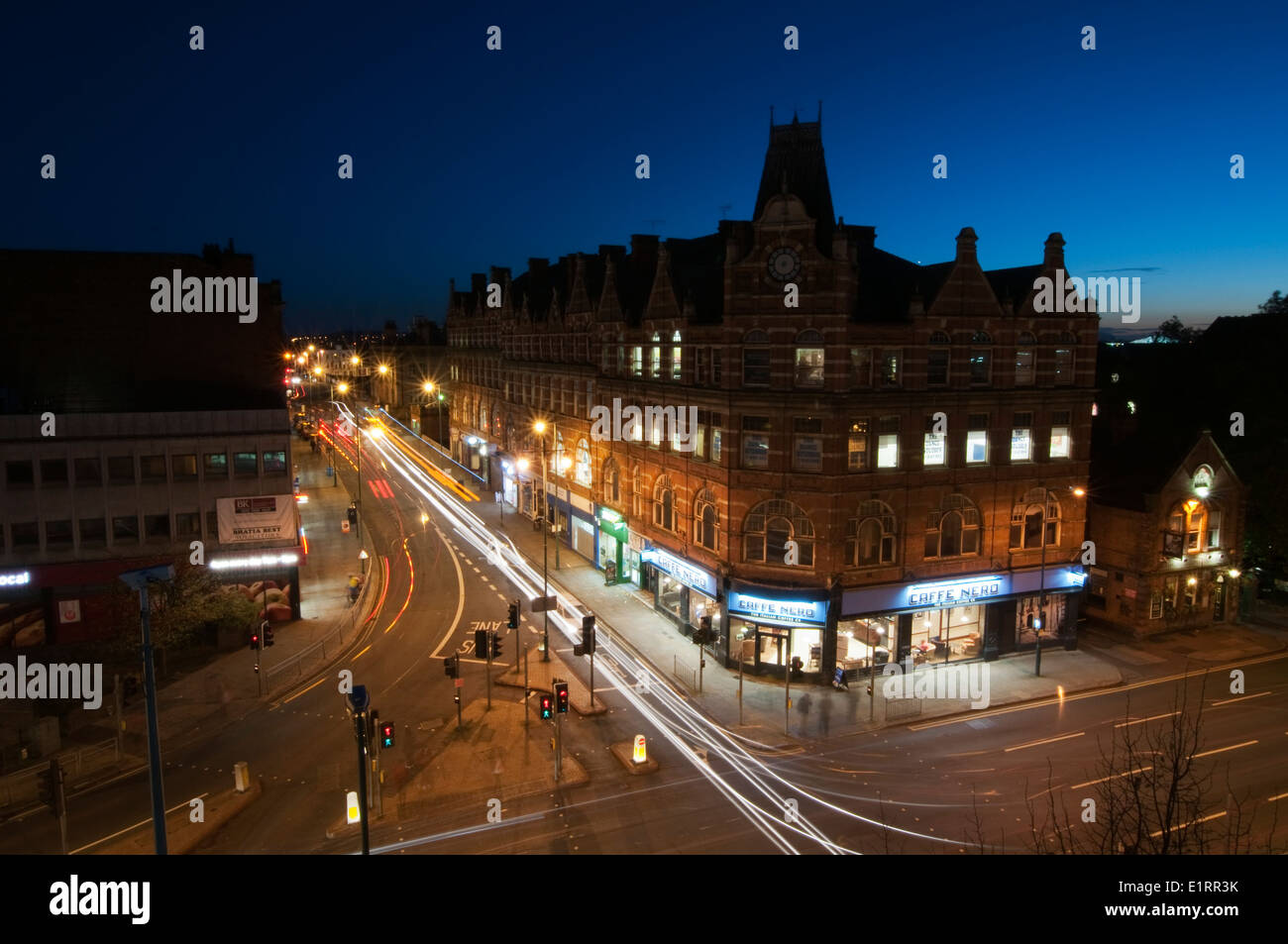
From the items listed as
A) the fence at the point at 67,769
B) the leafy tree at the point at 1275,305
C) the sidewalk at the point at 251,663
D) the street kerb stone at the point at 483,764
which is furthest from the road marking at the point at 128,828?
the leafy tree at the point at 1275,305

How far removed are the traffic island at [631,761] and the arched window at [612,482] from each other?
19.3 meters

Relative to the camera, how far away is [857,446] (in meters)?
30.7

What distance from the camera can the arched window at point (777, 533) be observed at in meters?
31.1

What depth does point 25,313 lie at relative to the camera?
132 ft

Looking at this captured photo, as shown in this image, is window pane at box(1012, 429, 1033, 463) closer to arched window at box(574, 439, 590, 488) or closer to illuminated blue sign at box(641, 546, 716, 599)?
illuminated blue sign at box(641, 546, 716, 599)

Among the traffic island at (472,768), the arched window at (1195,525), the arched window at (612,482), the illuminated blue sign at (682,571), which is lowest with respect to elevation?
the traffic island at (472,768)

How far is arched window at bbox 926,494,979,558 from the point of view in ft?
106

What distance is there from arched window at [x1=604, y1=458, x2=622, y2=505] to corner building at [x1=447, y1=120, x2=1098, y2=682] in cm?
555

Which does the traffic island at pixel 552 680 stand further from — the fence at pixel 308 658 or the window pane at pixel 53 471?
the window pane at pixel 53 471

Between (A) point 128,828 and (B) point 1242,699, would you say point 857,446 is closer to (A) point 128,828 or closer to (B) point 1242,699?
(B) point 1242,699

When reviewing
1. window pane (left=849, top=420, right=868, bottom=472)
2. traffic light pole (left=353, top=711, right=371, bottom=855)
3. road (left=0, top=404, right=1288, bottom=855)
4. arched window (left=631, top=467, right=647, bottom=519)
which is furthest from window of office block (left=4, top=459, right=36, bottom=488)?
window pane (left=849, top=420, right=868, bottom=472)

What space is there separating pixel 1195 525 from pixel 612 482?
27.2 metres

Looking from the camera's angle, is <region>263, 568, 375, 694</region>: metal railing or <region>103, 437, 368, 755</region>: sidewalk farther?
<region>263, 568, 375, 694</region>: metal railing

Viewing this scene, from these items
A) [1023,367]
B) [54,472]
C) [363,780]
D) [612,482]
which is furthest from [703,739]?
[54,472]
